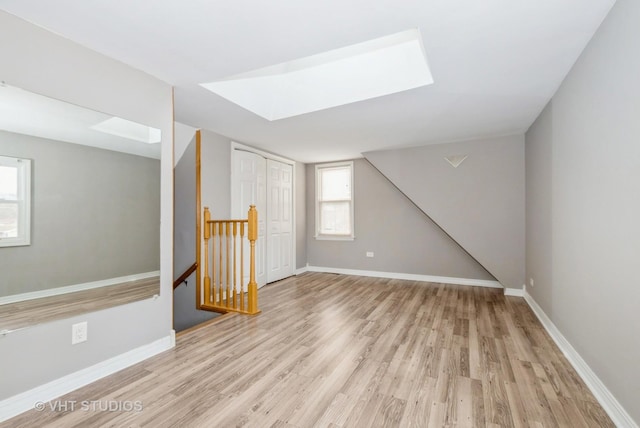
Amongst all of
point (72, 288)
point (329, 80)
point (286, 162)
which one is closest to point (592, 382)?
point (329, 80)

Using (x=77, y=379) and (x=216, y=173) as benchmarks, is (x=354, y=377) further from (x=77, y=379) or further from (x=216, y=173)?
(x=216, y=173)

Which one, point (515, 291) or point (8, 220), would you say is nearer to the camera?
point (8, 220)

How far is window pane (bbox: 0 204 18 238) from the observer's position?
1.77 meters

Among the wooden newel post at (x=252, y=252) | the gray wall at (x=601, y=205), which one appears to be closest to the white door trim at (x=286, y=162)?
the wooden newel post at (x=252, y=252)

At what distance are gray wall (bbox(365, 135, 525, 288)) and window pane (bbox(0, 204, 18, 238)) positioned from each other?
4521 mm

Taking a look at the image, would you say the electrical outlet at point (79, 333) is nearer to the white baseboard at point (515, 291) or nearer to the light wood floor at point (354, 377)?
the light wood floor at point (354, 377)

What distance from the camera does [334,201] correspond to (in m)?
6.00

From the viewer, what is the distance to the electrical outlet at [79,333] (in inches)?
78.2

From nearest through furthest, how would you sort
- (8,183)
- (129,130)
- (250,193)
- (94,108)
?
(8,183), (94,108), (129,130), (250,193)

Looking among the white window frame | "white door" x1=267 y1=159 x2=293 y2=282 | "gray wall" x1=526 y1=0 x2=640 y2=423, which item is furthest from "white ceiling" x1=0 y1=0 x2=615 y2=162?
the white window frame

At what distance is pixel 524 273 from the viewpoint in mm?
4164

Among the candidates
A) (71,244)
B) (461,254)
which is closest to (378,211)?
(461,254)

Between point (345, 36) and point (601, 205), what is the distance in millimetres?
1919

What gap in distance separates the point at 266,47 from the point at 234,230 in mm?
2235
